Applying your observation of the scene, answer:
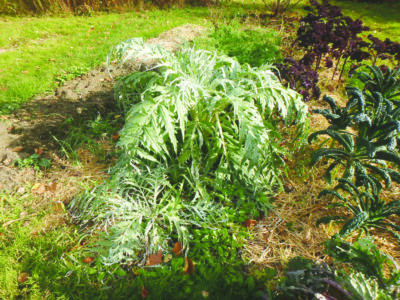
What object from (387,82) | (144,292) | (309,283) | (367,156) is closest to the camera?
(309,283)

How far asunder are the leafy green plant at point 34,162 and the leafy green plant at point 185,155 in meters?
0.62

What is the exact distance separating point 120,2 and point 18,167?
6.04m

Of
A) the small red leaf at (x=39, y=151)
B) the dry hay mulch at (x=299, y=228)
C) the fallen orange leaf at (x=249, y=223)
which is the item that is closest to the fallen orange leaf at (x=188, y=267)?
the dry hay mulch at (x=299, y=228)

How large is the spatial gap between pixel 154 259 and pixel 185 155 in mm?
744

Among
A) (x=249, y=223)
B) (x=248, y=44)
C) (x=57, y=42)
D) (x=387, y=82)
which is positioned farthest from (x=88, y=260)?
(x=57, y=42)

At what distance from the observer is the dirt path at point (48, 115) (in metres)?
2.31

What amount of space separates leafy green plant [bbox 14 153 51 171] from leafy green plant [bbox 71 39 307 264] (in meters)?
0.62

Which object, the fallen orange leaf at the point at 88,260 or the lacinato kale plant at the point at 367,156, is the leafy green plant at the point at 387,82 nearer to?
the lacinato kale plant at the point at 367,156

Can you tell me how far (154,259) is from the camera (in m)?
1.66

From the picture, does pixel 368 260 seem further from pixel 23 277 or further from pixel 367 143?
pixel 23 277

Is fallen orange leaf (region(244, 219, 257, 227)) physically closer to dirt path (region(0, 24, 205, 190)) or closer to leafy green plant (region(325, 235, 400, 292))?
leafy green plant (region(325, 235, 400, 292))

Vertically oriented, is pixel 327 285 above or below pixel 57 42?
below

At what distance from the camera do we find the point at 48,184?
85.7 inches

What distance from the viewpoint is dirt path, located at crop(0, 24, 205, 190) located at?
2.31 meters
